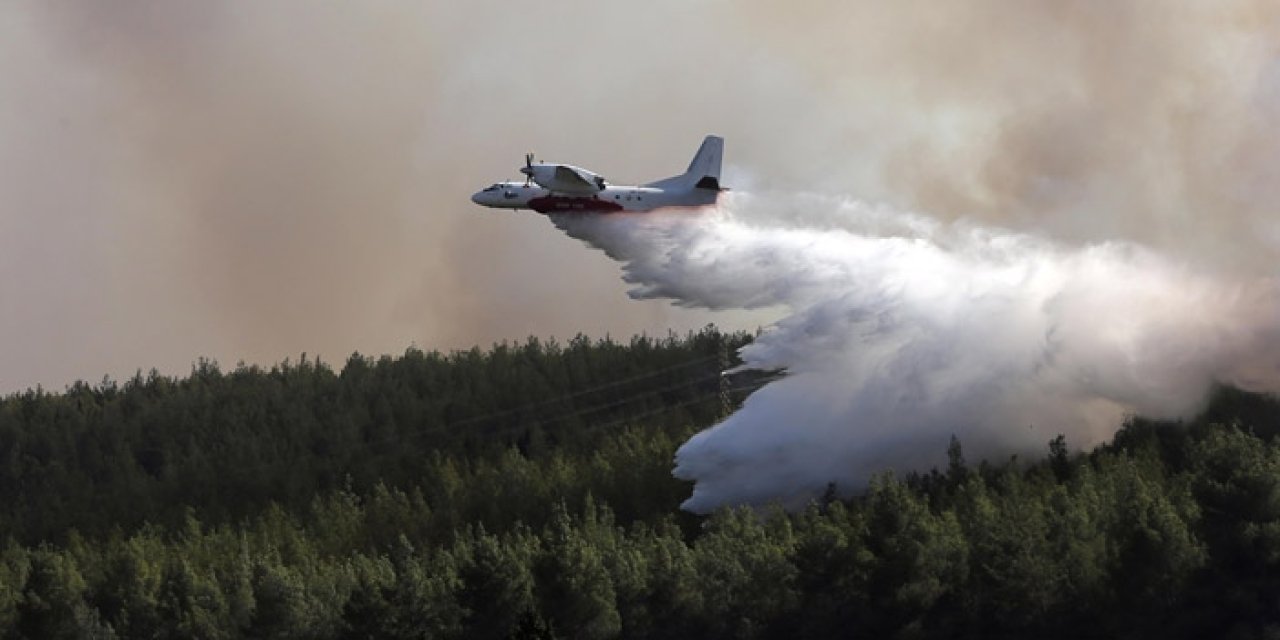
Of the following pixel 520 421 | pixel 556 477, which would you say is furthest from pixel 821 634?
pixel 520 421

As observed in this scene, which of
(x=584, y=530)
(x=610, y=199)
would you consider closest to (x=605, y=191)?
(x=610, y=199)

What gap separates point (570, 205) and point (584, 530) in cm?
2173

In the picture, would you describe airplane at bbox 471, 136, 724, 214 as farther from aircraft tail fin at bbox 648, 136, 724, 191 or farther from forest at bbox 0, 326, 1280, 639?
forest at bbox 0, 326, 1280, 639

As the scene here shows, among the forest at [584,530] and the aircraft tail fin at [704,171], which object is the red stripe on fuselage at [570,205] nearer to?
the aircraft tail fin at [704,171]

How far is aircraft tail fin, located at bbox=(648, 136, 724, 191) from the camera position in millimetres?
79500

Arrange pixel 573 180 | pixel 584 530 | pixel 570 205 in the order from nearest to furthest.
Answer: pixel 573 180
pixel 570 205
pixel 584 530

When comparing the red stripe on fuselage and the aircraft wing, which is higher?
the aircraft wing

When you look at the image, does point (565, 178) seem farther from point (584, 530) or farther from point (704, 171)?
point (584, 530)

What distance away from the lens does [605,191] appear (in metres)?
79.2

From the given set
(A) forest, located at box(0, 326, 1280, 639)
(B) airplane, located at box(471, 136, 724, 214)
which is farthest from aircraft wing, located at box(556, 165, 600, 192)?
(A) forest, located at box(0, 326, 1280, 639)

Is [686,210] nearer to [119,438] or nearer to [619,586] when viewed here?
[619,586]

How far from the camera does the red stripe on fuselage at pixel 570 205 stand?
259 ft

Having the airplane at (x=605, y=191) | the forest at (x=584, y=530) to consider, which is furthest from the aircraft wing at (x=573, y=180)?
the forest at (x=584, y=530)

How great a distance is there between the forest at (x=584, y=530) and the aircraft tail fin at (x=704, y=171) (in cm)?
1141
